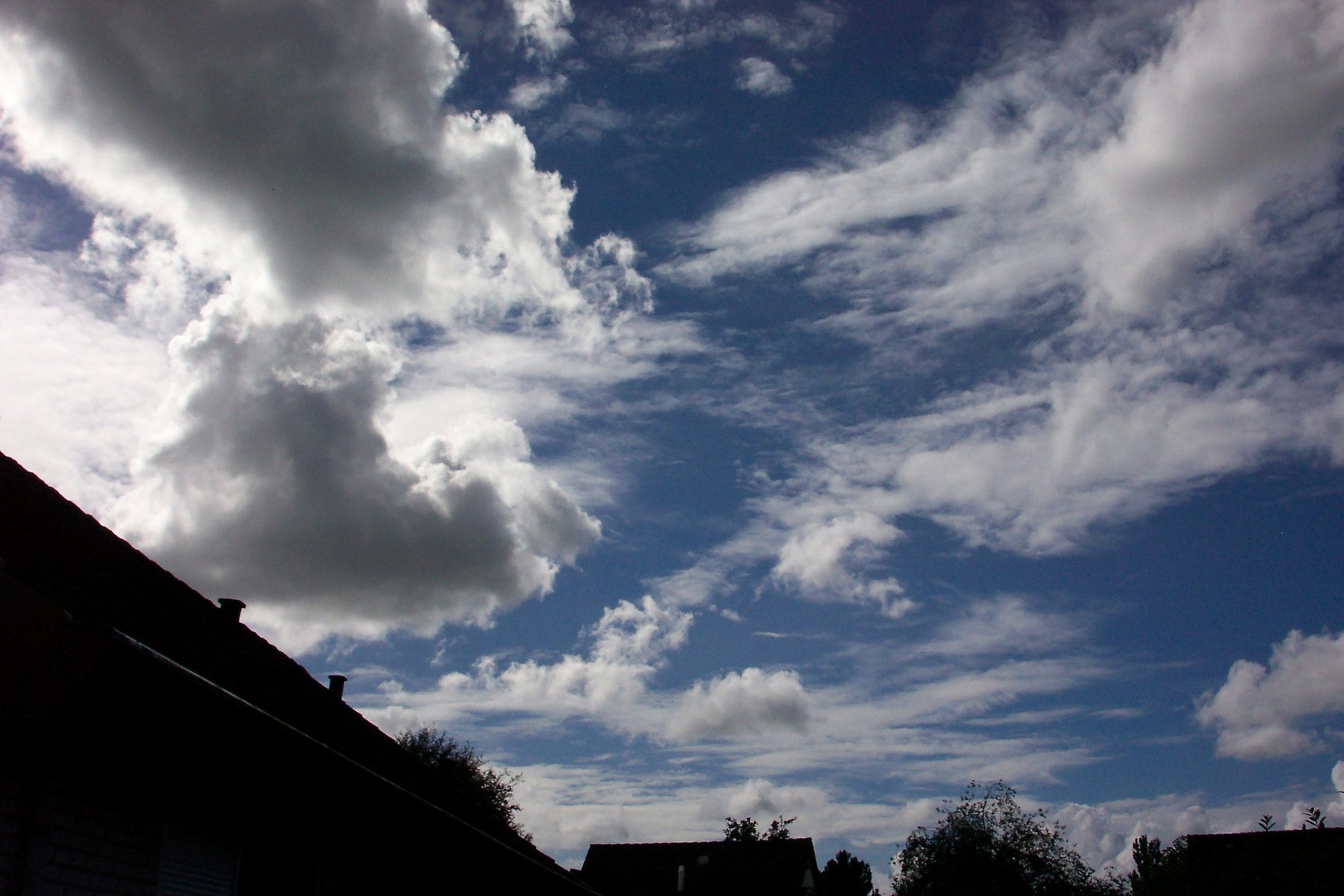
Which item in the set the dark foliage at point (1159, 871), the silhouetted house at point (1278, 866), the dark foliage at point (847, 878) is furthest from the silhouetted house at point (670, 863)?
the silhouetted house at point (1278, 866)

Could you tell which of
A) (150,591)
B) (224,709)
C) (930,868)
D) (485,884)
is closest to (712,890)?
(930,868)

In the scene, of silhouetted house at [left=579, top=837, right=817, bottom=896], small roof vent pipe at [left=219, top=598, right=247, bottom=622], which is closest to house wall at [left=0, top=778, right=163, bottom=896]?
small roof vent pipe at [left=219, top=598, right=247, bottom=622]

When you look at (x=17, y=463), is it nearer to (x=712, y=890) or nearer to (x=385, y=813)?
(x=385, y=813)

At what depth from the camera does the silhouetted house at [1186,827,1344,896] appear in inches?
387

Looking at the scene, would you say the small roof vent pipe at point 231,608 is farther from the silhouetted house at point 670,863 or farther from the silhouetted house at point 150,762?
the silhouetted house at point 670,863

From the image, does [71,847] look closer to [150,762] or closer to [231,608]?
[150,762]

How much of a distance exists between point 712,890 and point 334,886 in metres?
27.4

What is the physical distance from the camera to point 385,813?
950 cm

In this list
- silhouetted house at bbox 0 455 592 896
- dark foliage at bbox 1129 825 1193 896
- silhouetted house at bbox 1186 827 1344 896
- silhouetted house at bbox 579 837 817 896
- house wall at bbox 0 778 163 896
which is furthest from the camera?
silhouetted house at bbox 579 837 817 896

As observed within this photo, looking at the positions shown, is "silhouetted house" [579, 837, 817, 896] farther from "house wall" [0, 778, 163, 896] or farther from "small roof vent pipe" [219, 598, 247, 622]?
"house wall" [0, 778, 163, 896]

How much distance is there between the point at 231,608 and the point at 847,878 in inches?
1382

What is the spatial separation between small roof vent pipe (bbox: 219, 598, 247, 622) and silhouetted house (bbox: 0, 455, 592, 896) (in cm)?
208

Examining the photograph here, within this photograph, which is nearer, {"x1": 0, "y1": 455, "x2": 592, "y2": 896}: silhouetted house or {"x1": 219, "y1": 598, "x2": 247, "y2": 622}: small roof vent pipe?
{"x1": 0, "y1": 455, "x2": 592, "y2": 896}: silhouetted house

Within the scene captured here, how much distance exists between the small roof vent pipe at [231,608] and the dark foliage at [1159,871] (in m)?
13.3
